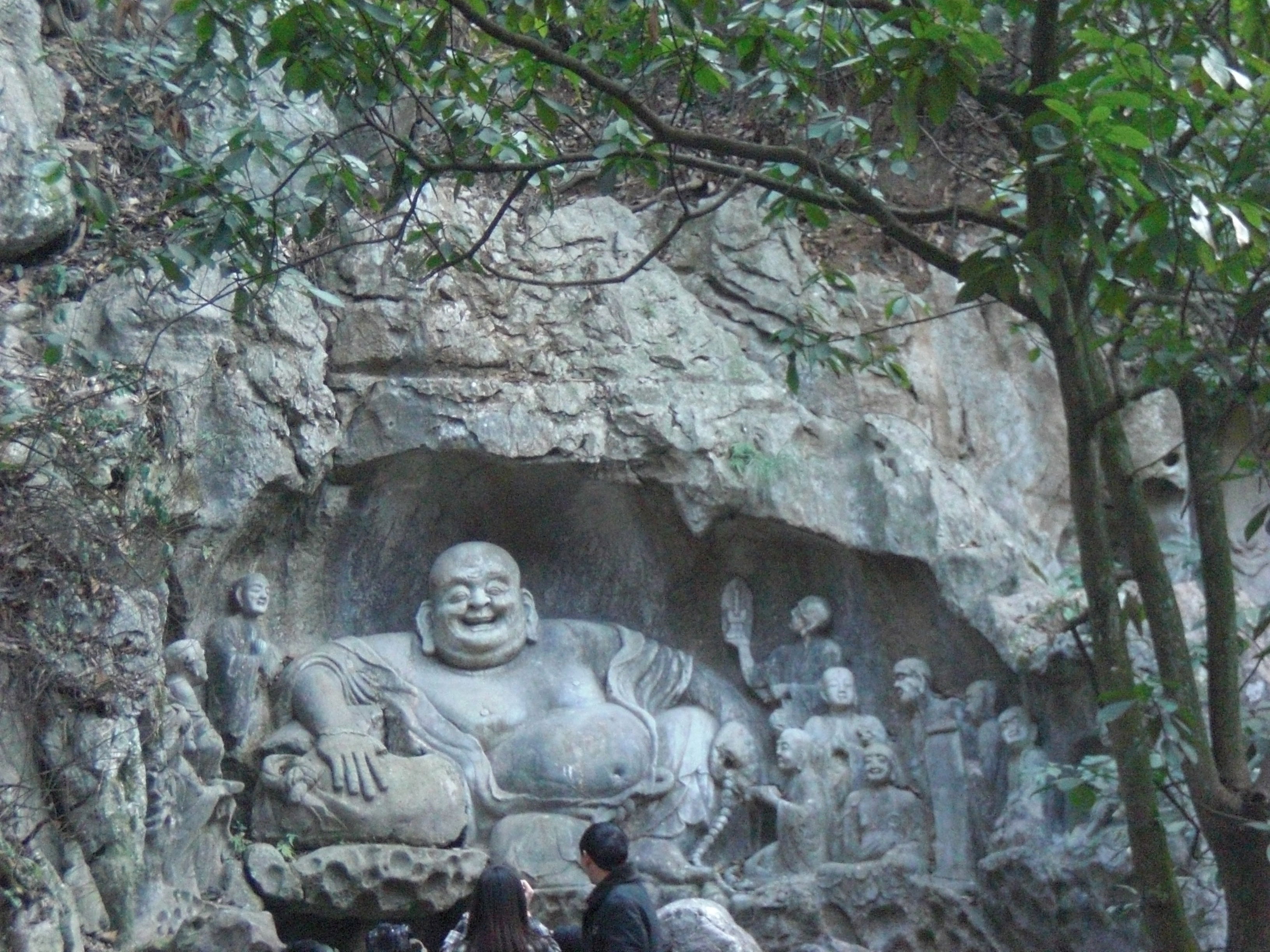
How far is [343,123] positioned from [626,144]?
3848 mm

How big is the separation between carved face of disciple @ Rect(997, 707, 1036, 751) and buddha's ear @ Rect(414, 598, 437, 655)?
2690 millimetres

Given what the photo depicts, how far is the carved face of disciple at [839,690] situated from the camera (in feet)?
28.7

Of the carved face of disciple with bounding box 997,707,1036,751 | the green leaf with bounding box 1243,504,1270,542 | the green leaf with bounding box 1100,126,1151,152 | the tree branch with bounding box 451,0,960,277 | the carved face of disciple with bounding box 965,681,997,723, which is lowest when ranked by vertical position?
the carved face of disciple with bounding box 997,707,1036,751

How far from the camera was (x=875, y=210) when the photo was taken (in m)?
5.55

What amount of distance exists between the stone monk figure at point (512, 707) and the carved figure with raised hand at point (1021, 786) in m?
1.34

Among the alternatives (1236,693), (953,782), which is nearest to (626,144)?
(1236,693)

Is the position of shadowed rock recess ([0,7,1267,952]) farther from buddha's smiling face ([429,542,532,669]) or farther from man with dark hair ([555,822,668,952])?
man with dark hair ([555,822,668,952])

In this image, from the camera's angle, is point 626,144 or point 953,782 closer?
point 626,144

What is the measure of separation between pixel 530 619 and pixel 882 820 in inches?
77.0

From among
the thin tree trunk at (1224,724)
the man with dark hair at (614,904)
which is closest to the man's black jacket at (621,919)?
the man with dark hair at (614,904)

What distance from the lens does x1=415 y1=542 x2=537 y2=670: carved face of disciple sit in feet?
28.8

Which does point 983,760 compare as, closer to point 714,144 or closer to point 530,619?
point 530,619

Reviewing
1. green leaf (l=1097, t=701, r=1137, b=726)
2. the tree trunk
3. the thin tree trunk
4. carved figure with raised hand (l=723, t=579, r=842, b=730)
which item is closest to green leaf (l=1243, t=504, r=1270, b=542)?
the thin tree trunk

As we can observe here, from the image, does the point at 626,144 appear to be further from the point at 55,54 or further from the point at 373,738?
the point at 55,54
